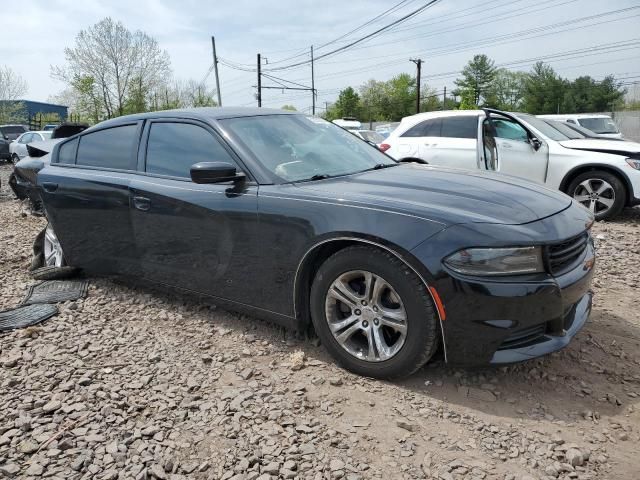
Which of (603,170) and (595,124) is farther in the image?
(595,124)

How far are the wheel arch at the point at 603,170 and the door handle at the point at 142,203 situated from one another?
600cm

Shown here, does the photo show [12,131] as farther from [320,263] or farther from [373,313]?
[373,313]

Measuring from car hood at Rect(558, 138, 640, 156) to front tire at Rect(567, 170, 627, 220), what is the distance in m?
0.32

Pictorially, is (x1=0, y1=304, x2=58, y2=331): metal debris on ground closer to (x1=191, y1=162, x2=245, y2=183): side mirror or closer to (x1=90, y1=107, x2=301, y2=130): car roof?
(x1=90, y1=107, x2=301, y2=130): car roof

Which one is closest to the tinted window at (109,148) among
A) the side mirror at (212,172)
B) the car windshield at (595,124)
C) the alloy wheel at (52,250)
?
the alloy wheel at (52,250)

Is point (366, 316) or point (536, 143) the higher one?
point (536, 143)

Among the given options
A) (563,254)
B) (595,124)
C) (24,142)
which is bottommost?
(563,254)

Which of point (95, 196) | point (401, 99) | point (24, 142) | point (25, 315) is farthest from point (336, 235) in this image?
point (401, 99)

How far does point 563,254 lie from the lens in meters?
2.59

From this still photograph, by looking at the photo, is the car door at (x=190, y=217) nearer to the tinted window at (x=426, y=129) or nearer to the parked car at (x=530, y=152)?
the parked car at (x=530, y=152)

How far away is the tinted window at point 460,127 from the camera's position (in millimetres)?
7977

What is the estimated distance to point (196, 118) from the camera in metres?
3.56

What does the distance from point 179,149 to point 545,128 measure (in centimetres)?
630

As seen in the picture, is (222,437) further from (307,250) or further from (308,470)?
(307,250)
